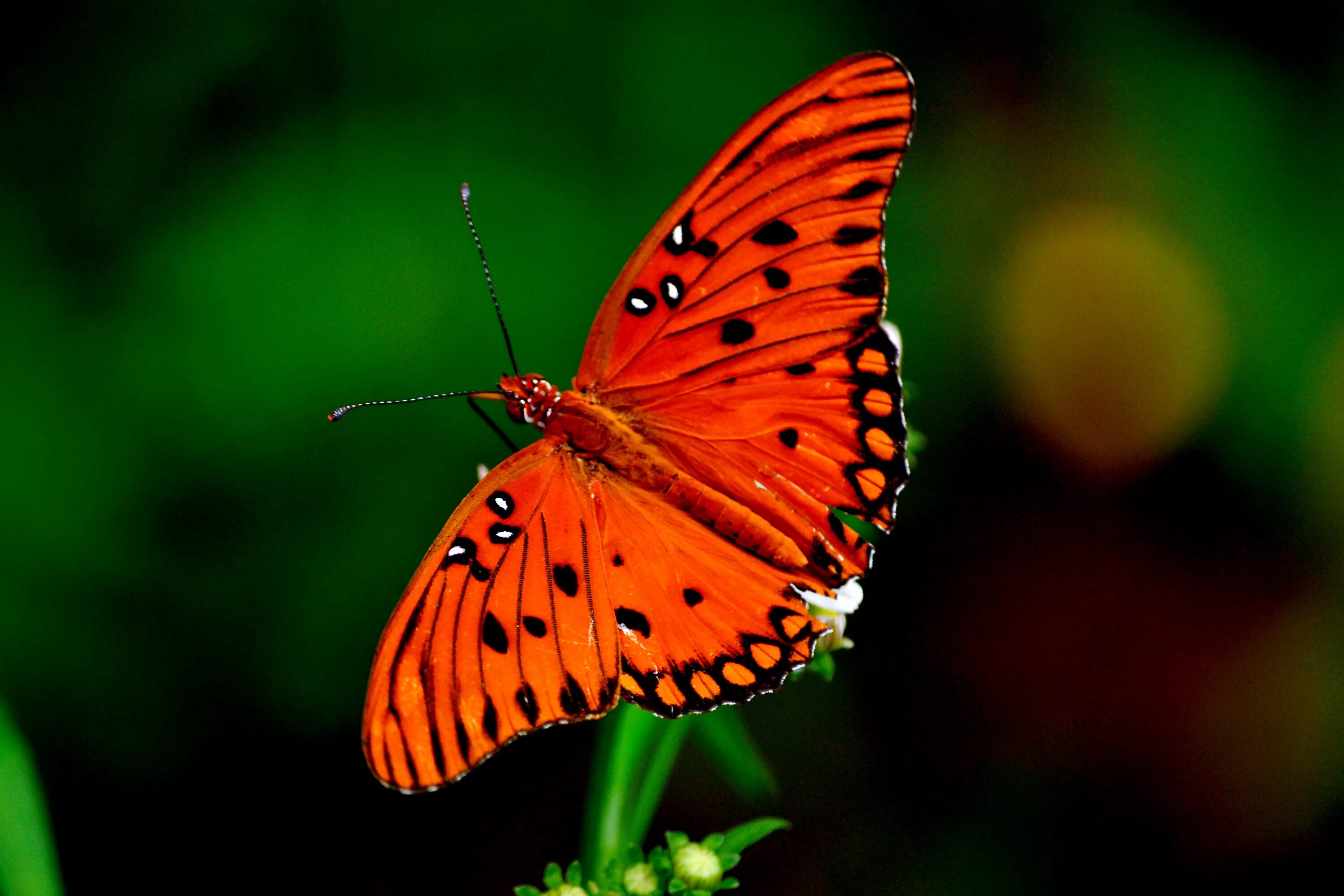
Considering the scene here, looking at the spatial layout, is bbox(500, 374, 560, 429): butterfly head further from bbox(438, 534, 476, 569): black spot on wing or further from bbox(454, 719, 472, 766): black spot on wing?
bbox(454, 719, 472, 766): black spot on wing

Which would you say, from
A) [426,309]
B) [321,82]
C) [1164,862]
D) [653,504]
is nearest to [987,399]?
[1164,862]

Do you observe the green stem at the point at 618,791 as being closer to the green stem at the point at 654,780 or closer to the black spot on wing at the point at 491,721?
the green stem at the point at 654,780

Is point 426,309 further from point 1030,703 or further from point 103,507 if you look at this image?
point 1030,703

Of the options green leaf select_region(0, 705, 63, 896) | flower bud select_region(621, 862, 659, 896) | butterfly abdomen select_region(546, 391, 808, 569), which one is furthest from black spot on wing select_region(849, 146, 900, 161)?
A: green leaf select_region(0, 705, 63, 896)

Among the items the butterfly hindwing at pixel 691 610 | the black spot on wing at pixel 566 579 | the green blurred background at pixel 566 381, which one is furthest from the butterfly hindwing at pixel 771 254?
the green blurred background at pixel 566 381

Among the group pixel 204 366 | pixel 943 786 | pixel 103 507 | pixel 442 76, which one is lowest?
pixel 943 786

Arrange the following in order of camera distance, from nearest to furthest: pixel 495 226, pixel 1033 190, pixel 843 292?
1. pixel 843 292
2. pixel 495 226
3. pixel 1033 190
